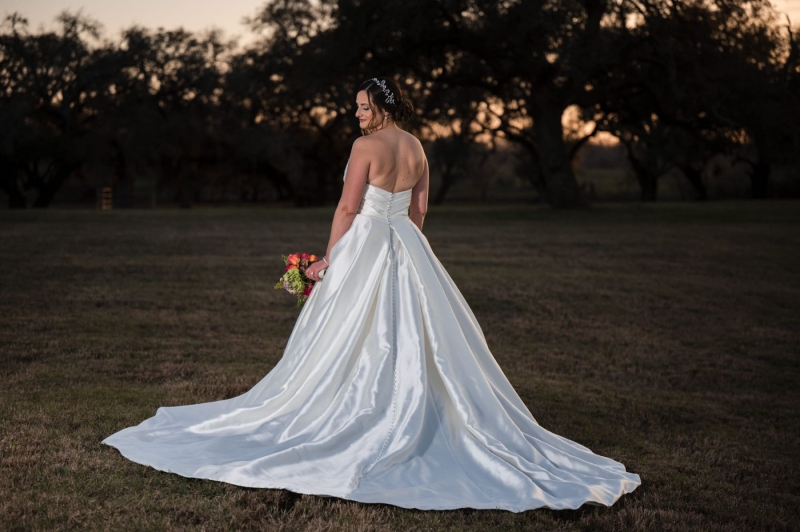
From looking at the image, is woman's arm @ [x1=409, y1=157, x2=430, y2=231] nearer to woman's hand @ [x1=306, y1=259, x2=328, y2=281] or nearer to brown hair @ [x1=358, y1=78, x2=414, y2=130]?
brown hair @ [x1=358, y1=78, x2=414, y2=130]

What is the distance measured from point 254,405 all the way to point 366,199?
135cm

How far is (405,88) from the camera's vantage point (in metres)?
34.8

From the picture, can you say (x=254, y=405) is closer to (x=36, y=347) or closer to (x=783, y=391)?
(x=36, y=347)

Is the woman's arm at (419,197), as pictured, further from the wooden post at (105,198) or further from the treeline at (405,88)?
the wooden post at (105,198)

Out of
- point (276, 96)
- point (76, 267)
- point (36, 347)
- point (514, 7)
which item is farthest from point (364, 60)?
point (36, 347)

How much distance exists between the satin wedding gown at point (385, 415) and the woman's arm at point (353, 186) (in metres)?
0.08

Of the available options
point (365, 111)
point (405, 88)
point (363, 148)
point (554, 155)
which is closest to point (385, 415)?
point (363, 148)

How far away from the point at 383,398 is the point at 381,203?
1104 millimetres

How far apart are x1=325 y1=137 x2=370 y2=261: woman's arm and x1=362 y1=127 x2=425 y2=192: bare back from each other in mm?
44

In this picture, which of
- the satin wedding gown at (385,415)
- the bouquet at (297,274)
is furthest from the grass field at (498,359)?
the bouquet at (297,274)

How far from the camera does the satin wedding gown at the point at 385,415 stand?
13.5 feet

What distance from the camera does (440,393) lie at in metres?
4.50

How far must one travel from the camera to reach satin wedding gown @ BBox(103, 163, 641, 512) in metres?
4.11

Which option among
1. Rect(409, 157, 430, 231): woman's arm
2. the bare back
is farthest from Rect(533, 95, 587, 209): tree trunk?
the bare back
